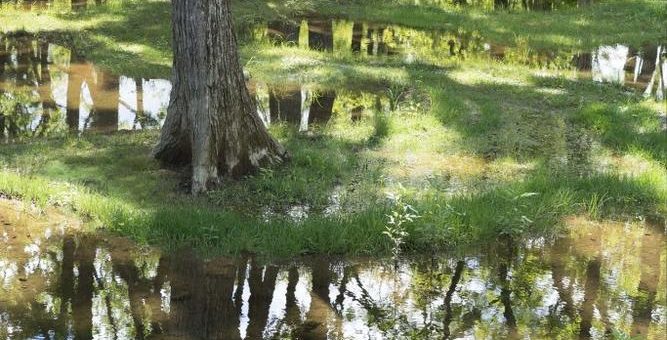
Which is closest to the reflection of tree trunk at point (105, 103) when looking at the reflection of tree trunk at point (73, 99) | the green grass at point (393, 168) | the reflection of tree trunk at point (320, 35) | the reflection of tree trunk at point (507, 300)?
the reflection of tree trunk at point (73, 99)

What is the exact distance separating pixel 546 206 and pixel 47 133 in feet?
19.1

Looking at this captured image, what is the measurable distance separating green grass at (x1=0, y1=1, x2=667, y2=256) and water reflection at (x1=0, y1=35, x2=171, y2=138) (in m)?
0.59

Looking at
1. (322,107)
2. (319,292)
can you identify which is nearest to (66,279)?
(319,292)

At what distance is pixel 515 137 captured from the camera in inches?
415

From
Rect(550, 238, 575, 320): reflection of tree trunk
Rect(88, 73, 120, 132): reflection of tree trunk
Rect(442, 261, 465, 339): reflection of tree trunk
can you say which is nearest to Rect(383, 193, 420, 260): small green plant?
Rect(442, 261, 465, 339): reflection of tree trunk

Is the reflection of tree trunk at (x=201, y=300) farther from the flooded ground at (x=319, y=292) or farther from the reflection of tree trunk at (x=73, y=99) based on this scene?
the reflection of tree trunk at (x=73, y=99)

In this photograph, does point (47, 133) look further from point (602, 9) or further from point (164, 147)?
point (602, 9)

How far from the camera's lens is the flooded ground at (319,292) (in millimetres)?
5879

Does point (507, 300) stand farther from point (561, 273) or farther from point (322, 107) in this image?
point (322, 107)

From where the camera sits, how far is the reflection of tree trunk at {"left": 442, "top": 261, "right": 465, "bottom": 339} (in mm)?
6023

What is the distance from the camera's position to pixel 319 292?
21.3ft

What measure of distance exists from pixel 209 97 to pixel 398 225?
2319mm

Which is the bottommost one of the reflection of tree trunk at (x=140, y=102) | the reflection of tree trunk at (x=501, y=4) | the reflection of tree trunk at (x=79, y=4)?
the reflection of tree trunk at (x=140, y=102)

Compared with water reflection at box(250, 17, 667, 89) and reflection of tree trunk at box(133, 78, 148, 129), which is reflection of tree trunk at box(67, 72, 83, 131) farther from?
water reflection at box(250, 17, 667, 89)
